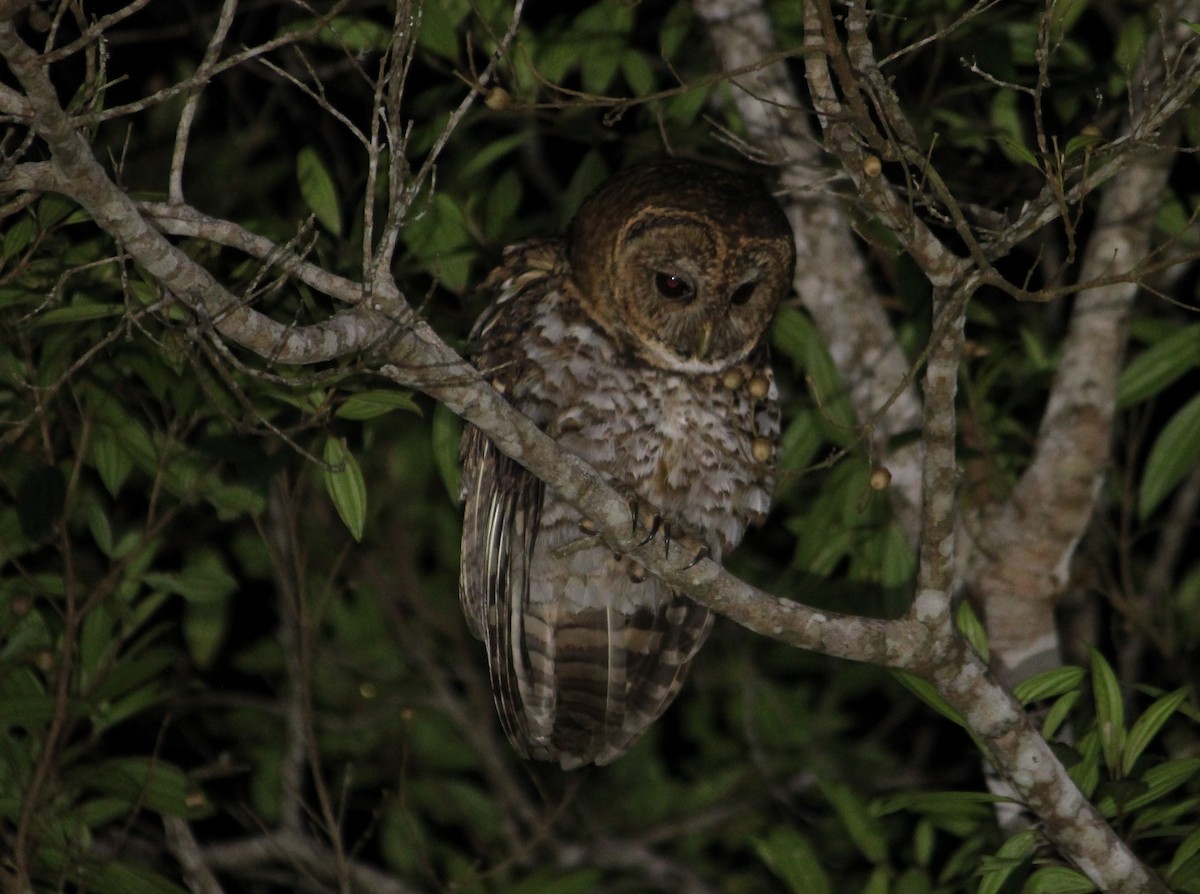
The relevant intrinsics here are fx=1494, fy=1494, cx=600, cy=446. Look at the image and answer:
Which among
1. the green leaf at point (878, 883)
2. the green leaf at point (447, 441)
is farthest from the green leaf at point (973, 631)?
the green leaf at point (447, 441)

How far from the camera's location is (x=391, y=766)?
5.11 meters

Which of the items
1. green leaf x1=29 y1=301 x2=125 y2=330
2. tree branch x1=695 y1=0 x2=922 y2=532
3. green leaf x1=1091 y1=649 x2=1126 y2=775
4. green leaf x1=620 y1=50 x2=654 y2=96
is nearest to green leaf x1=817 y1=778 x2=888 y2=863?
tree branch x1=695 y1=0 x2=922 y2=532

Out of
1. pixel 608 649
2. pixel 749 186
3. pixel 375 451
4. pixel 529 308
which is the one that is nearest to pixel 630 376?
pixel 529 308

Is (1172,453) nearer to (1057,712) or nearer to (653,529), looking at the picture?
(1057,712)

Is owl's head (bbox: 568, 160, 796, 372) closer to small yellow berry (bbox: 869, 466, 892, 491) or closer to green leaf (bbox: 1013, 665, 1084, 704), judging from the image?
small yellow berry (bbox: 869, 466, 892, 491)

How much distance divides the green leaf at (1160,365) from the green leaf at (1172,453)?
94 millimetres

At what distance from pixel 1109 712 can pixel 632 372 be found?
50.1 inches

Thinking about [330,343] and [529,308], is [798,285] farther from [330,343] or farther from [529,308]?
[330,343]

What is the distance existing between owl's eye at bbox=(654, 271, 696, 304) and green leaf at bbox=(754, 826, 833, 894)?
136cm

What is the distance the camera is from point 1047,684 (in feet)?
10.1

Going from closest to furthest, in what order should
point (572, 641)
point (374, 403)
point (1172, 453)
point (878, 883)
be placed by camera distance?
point (374, 403)
point (878, 883)
point (1172, 453)
point (572, 641)

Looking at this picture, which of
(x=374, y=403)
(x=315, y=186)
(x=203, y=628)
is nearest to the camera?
(x=374, y=403)

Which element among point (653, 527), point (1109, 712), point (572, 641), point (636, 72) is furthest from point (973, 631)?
point (636, 72)

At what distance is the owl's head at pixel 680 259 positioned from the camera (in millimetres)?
3375
